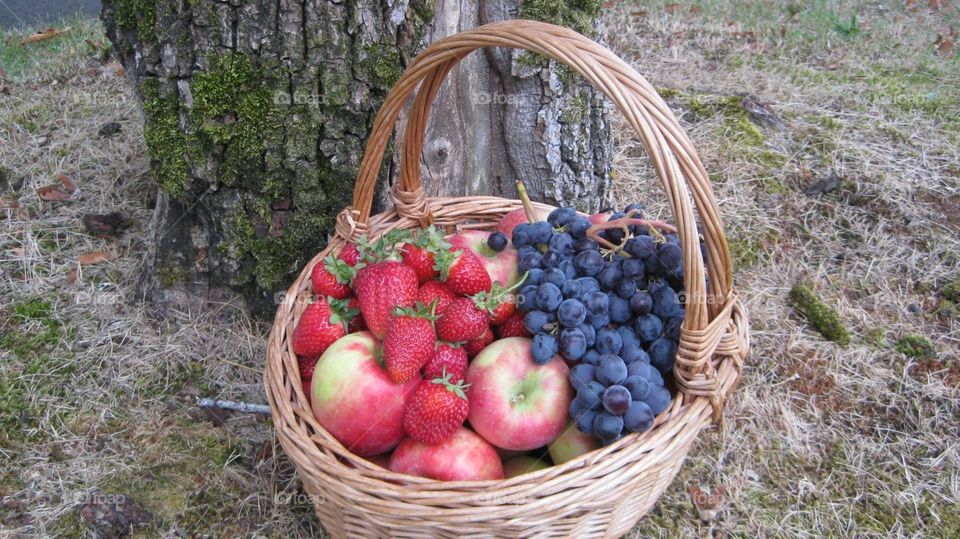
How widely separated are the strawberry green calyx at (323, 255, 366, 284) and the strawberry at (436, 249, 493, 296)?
0.22 metres

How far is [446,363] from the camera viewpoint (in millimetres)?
1478

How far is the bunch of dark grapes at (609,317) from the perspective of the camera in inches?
53.8

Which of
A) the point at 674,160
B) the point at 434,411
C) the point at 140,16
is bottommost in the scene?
the point at 434,411

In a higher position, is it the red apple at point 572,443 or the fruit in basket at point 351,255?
the fruit in basket at point 351,255

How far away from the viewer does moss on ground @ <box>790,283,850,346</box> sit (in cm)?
229

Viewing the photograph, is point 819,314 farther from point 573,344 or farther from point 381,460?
point 381,460

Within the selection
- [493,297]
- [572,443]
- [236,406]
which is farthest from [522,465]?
[236,406]

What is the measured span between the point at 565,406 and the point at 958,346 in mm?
1593

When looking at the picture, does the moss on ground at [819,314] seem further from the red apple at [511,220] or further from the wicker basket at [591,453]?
the red apple at [511,220]

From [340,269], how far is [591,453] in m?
0.71

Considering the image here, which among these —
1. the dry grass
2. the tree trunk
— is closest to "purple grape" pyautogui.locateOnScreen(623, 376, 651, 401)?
the dry grass

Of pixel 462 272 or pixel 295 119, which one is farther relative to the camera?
pixel 295 119

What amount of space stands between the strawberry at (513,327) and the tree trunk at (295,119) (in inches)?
Answer: 28.6

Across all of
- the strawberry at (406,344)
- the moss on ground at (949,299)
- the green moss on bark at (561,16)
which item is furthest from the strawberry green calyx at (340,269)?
the moss on ground at (949,299)
